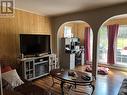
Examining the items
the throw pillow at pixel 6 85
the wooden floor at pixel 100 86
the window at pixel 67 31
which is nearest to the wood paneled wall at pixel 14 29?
the wooden floor at pixel 100 86

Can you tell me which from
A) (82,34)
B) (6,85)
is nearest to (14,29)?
(6,85)

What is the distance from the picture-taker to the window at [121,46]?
18.9 feet

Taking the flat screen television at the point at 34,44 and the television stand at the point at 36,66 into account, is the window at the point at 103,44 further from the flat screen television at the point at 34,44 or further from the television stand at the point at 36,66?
the flat screen television at the point at 34,44

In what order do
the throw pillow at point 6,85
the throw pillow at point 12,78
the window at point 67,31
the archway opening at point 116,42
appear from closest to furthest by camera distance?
the throw pillow at point 6,85 < the throw pillow at point 12,78 < the archway opening at point 116,42 < the window at point 67,31

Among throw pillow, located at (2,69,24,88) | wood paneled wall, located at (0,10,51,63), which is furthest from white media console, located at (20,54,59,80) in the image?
throw pillow, located at (2,69,24,88)

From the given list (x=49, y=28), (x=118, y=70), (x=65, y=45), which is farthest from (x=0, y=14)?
(x=118, y=70)

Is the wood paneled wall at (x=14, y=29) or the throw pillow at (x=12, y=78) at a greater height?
the wood paneled wall at (x=14, y=29)

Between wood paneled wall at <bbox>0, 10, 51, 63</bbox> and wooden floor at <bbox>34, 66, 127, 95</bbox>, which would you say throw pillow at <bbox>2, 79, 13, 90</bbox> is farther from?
wood paneled wall at <bbox>0, 10, 51, 63</bbox>

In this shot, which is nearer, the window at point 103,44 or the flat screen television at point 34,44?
the flat screen television at point 34,44

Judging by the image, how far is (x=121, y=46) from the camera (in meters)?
5.88

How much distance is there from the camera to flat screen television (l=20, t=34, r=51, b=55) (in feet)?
13.2

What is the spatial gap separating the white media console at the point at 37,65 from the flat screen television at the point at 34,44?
0.83 feet

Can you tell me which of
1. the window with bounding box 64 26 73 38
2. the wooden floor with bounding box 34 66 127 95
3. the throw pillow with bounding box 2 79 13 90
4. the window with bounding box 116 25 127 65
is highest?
the window with bounding box 64 26 73 38

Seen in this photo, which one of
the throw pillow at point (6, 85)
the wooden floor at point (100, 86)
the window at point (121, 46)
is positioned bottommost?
the wooden floor at point (100, 86)
